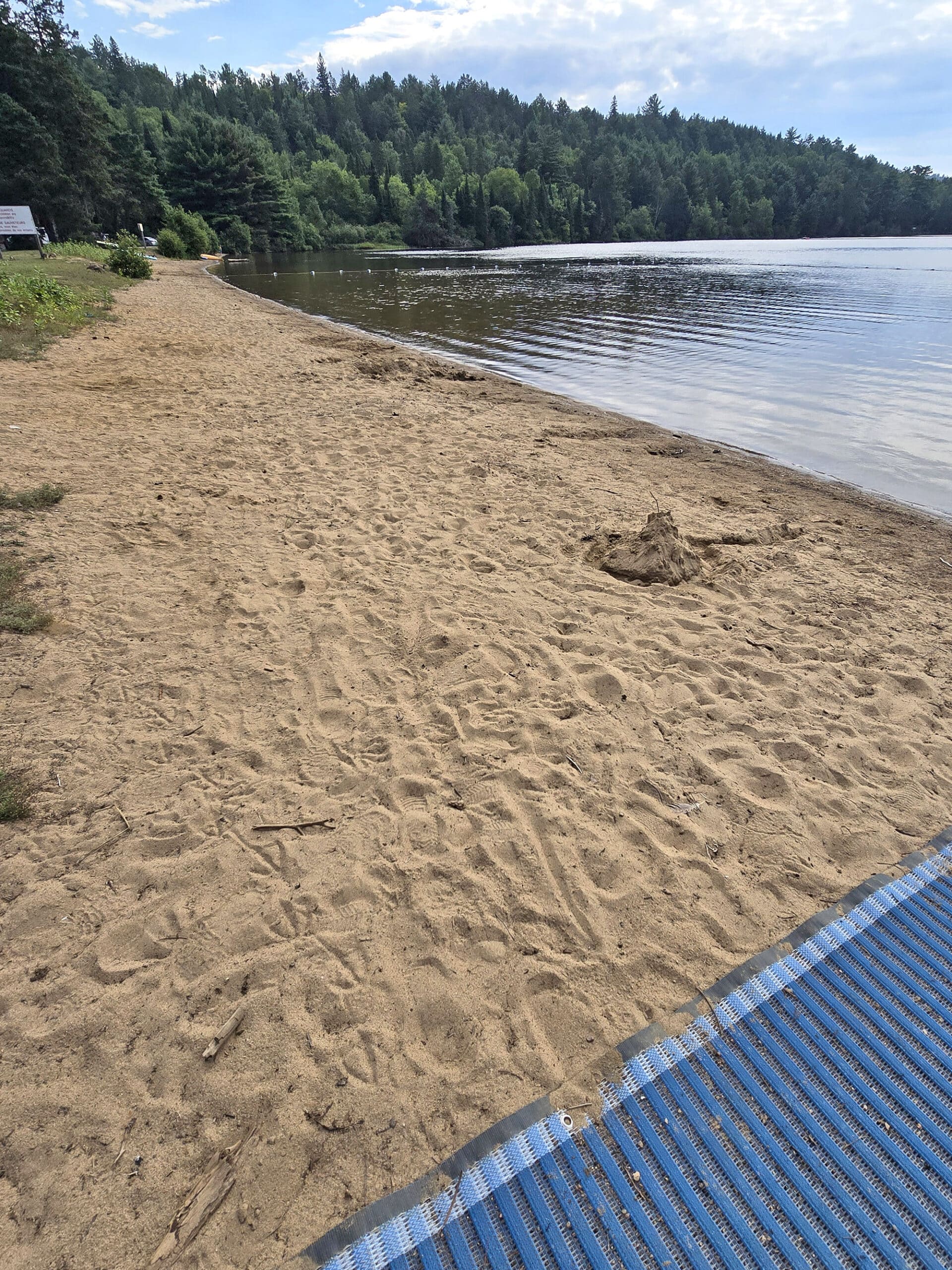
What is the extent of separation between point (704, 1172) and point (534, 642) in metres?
3.11

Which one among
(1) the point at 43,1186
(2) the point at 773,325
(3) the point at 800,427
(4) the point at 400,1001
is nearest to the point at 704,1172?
(4) the point at 400,1001

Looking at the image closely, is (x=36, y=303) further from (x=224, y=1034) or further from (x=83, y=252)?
(x=83, y=252)

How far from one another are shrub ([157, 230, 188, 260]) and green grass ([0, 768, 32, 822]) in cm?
5810

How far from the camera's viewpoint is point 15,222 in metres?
23.9

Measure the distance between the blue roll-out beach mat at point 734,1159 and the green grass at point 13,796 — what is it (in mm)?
2363

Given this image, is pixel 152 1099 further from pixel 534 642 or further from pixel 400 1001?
pixel 534 642

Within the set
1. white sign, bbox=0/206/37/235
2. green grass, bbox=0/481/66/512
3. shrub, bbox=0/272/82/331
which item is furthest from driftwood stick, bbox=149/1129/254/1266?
white sign, bbox=0/206/37/235

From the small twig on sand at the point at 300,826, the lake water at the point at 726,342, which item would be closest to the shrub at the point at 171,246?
the lake water at the point at 726,342

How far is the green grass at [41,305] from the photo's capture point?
1221 cm

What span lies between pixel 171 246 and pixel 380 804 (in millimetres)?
60492

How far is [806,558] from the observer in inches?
241

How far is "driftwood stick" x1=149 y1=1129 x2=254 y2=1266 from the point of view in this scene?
1.83m

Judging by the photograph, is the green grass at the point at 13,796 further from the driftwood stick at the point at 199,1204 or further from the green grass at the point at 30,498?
the green grass at the point at 30,498

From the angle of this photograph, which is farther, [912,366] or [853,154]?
[853,154]
